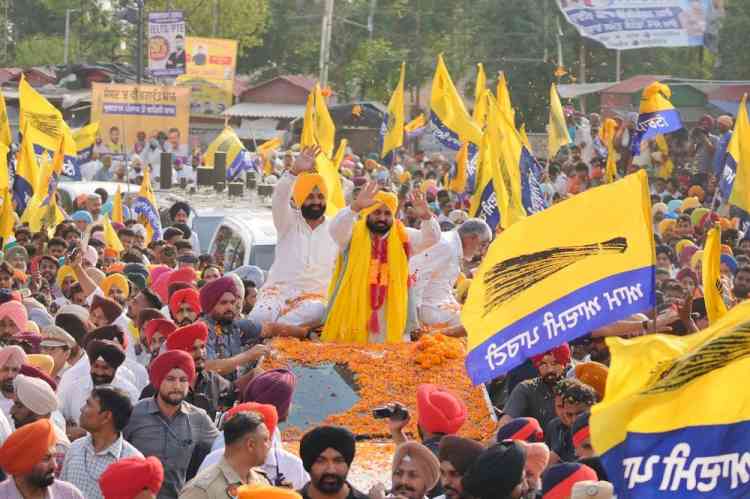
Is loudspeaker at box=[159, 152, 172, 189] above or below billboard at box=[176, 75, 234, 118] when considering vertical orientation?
above

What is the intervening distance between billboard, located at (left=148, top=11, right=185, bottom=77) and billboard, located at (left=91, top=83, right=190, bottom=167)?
14549mm

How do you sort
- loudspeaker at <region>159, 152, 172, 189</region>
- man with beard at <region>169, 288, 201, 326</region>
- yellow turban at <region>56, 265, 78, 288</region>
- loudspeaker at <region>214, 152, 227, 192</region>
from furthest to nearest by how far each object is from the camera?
loudspeaker at <region>159, 152, 172, 189</region> → loudspeaker at <region>214, 152, 227, 192</region> → yellow turban at <region>56, 265, 78, 288</region> → man with beard at <region>169, 288, 201, 326</region>

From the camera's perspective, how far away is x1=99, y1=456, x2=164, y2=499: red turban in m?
7.20

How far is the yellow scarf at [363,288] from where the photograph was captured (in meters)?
10.5

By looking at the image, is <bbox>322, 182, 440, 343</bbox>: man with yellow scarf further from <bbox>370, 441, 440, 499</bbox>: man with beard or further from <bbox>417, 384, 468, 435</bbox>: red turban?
<bbox>370, 441, 440, 499</bbox>: man with beard

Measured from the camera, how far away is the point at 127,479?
720 centimetres

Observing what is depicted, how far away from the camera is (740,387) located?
6195 millimetres

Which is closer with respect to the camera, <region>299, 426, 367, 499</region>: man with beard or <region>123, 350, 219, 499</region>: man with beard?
<region>299, 426, 367, 499</region>: man with beard

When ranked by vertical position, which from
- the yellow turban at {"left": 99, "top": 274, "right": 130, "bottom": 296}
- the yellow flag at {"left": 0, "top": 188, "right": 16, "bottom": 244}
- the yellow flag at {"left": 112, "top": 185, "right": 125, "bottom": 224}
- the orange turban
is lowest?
the yellow flag at {"left": 112, "top": 185, "right": 125, "bottom": 224}

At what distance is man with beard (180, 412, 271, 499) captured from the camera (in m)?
7.23

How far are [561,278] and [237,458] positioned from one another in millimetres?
1595

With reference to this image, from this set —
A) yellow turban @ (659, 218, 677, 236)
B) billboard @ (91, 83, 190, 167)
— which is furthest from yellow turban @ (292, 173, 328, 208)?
billboard @ (91, 83, 190, 167)

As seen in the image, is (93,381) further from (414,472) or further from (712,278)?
(712,278)

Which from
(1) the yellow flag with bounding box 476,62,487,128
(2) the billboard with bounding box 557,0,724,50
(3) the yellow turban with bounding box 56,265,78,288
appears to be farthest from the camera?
(2) the billboard with bounding box 557,0,724,50
